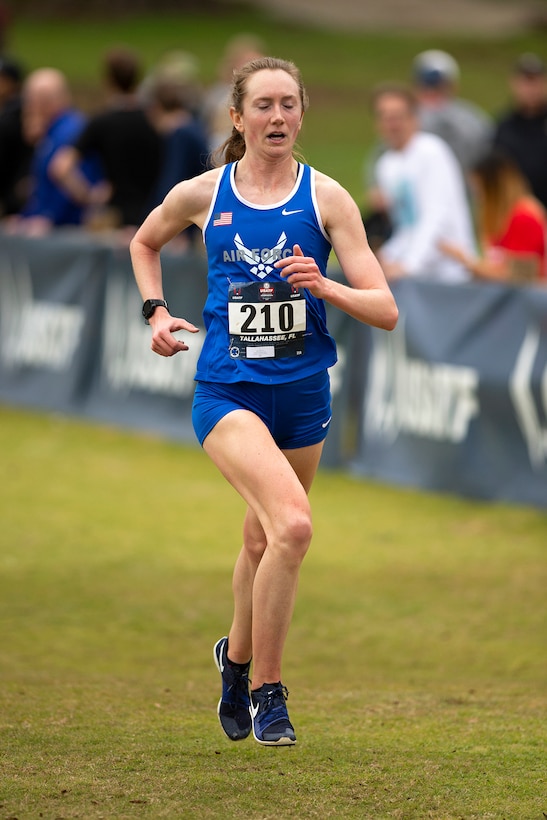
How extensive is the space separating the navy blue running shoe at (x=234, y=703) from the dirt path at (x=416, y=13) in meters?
45.5

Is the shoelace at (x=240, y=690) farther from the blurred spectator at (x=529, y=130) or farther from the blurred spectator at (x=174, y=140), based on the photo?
the blurred spectator at (x=529, y=130)

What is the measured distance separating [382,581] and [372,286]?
362cm

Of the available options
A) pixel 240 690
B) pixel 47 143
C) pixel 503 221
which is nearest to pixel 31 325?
pixel 47 143

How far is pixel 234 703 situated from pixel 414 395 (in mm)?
5135

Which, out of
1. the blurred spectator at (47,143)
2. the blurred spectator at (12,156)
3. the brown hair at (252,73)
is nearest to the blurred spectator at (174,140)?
the blurred spectator at (47,143)

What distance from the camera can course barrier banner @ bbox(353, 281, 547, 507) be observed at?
945cm

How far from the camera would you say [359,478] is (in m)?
10.7

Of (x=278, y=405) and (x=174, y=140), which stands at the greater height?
(x=174, y=140)

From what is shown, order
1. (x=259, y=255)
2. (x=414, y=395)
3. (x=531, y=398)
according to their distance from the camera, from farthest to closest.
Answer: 1. (x=414, y=395)
2. (x=531, y=398)
3. (x=259, y=255)

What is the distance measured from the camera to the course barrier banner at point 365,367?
958cm

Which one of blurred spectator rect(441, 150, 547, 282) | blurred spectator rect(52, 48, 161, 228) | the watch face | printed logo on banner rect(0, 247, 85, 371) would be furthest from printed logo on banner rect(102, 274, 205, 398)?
the watch face

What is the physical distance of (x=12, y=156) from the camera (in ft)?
46.0

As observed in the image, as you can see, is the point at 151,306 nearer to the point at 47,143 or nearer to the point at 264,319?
the point at 264,319

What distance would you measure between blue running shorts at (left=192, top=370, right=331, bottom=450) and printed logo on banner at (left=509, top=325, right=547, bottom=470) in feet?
14.1
